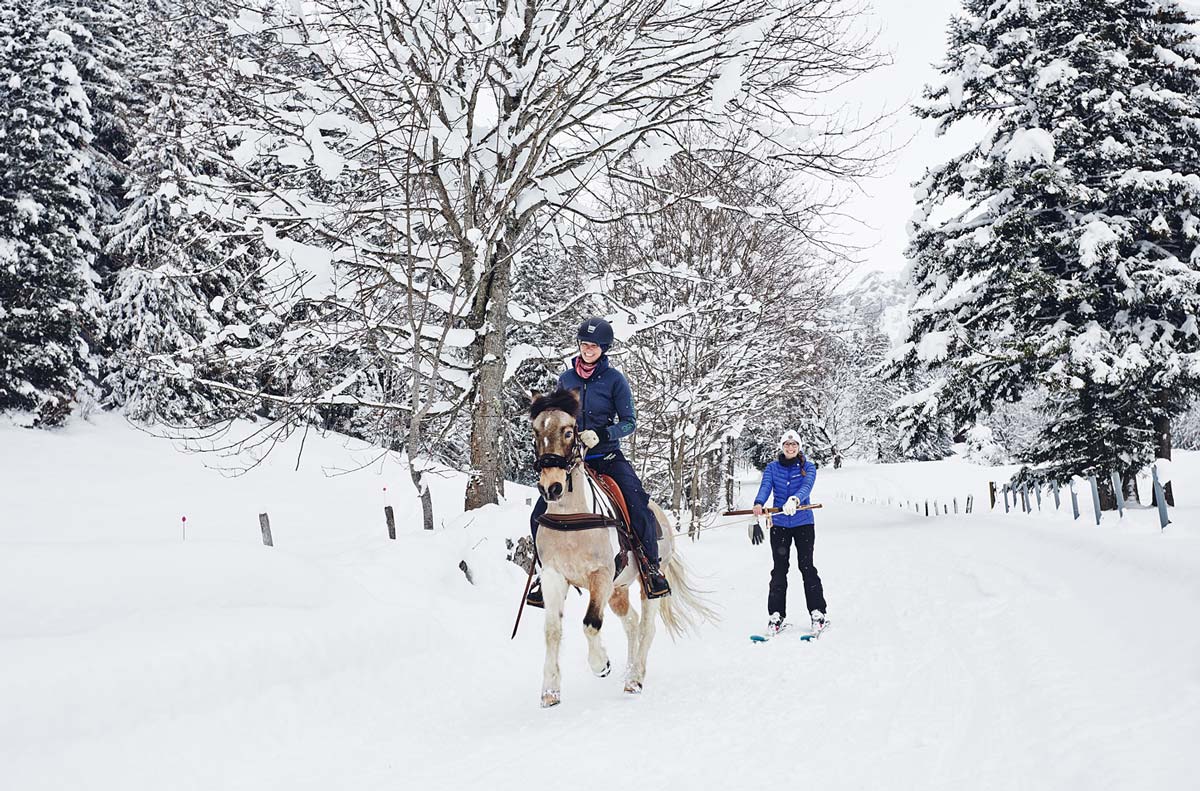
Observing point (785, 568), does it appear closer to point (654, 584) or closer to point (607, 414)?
point (654, 584)

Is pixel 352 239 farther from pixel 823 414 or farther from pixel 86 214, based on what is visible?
pixel 823 414

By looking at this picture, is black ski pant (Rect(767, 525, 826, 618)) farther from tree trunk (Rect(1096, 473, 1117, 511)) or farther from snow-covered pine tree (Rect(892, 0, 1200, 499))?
tree trunk (Rect(1096, 473, 1117, 511))

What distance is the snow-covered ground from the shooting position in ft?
13.1

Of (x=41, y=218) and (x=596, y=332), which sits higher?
(x=41, y=218)

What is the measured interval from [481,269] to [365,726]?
467 cm

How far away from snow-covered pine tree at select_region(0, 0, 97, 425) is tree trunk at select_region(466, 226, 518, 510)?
20.6 m

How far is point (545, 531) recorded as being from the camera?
5883mm

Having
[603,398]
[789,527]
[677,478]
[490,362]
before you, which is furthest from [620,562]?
[677,478]

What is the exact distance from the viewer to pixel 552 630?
5.71 m

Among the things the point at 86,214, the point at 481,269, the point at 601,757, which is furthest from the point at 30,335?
the point at 601,757

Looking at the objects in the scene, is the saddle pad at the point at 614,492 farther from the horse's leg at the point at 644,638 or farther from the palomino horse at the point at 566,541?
the horse's leg at the point at 644,638

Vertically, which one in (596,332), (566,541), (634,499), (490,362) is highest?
(490,362)

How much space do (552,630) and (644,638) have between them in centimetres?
102

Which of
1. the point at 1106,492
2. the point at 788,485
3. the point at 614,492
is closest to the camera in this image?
the point at 614,492
